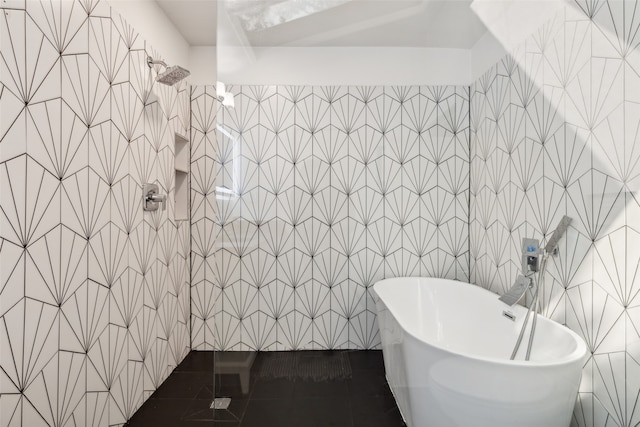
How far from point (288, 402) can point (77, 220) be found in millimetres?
1351

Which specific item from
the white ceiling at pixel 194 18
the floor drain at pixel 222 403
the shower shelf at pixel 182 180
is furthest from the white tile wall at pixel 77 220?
the floor drain at pixel 222 403

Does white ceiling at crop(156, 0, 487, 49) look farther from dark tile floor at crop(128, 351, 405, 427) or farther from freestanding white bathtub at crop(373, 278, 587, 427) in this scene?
dark tile floor at crop(128, 351, 405, 427)

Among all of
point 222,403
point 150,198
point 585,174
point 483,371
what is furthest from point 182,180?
point 585,174

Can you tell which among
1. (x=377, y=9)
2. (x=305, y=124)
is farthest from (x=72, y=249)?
(x=377, y=9)

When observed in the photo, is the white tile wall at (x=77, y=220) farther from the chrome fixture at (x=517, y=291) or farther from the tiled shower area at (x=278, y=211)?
the chrome fixture at (x=517, y=291)

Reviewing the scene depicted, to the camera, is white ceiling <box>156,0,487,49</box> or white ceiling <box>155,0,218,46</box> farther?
white ceiling <box>155,0,218,46</box>

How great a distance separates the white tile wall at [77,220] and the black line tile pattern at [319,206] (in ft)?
1.77

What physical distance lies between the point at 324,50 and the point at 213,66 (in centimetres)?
119

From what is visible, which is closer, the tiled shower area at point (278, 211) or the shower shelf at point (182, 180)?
the tiled shower area at point (278, 211)

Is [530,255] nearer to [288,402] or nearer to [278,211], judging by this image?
[278,211]

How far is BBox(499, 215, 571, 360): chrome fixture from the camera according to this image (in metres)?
1.62

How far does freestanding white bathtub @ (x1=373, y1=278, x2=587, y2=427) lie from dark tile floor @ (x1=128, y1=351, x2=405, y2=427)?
0.44 feet

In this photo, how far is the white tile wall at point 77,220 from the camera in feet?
3.83

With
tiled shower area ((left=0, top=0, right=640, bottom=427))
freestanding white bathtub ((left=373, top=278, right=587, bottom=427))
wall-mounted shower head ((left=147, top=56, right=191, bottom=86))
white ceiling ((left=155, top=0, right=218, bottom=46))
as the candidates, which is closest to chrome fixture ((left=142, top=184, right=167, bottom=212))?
tiled shower area ((left=0, top=0, right=640, bottom=427))
